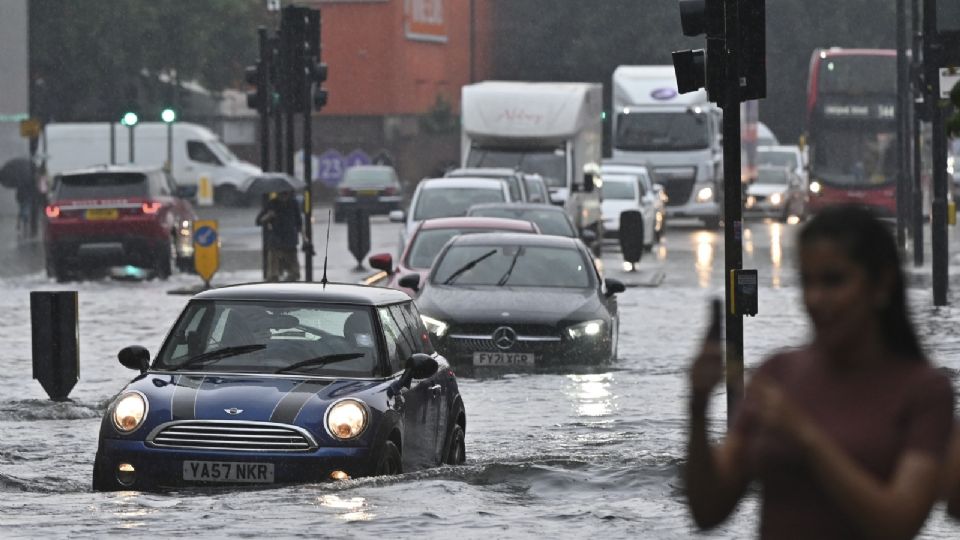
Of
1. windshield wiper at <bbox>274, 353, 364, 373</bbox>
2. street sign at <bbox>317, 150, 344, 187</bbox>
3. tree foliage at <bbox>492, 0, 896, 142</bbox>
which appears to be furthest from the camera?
tree foliage at <bbox>492, 0, 896, 142</bbox>

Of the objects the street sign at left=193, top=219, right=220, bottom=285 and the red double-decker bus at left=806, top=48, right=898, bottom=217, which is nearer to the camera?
the street sign at left=193, top=219, right=220, bottom=285

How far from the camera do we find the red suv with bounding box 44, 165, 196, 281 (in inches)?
1323

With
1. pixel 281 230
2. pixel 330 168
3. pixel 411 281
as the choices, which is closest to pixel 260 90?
pixel 281 230

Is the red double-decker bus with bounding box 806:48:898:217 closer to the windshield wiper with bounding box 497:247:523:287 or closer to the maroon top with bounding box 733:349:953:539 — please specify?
the windshield wiper with bounding box 497:247:523:287

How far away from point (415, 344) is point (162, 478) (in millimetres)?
2014

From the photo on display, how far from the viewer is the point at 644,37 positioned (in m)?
86.4

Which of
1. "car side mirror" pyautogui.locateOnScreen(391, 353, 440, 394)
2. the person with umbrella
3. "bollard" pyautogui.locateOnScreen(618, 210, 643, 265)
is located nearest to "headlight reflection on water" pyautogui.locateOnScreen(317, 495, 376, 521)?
"car side mirror" pyautogui.locateOnScreen(391, 353, 440, 394)

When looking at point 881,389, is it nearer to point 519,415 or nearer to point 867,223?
point 867,223

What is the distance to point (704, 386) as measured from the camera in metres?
3.87

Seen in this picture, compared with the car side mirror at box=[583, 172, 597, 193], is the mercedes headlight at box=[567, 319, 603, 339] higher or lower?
lower

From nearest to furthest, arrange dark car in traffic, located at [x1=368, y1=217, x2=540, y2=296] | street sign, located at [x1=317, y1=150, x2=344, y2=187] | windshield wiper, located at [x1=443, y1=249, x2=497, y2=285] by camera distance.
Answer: windshield wiper, located at [x1=443, y1=249, x2=497, y2=285] < dark car in traffic, located at [x1=368, y1=217, x2=540, y2=296] < street sign, located at [x1=317, y1=150, x2=344, y2=187]

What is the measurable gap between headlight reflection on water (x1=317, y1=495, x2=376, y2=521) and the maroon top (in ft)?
19.8

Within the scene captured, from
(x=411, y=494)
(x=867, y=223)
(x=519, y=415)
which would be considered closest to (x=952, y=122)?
(x=411, y=494)

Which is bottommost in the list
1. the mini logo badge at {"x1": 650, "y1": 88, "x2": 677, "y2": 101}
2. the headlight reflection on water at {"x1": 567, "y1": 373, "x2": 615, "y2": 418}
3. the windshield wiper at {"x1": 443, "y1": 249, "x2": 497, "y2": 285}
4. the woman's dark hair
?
the headlight reflection on water at {"x1": 567, "y1": 373, "x2": 615, "y2": 418}
